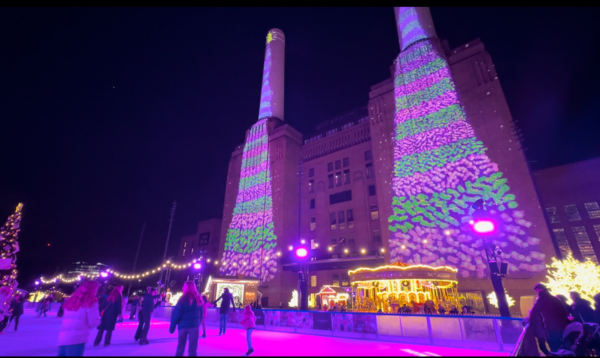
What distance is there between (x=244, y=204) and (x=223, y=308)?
35.7 metres

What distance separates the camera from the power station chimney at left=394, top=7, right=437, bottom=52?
40.3m

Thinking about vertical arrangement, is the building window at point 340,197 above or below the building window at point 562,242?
above

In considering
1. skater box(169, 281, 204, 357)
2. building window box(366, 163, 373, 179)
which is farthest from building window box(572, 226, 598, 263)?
skater box(169, 281, 204, 357)

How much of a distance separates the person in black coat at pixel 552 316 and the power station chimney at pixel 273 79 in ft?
186

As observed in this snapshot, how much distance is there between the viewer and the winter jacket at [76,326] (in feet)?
14.8

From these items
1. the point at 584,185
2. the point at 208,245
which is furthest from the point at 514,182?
the point at 208,245

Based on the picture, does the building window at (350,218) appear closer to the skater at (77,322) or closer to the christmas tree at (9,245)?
the skater at (77,322)

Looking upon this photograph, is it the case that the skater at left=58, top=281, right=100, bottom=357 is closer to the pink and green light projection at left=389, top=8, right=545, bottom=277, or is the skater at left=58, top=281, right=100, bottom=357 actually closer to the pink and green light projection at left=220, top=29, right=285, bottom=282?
the pink and green light projection at left=389, top=8, right=545, bottom=277

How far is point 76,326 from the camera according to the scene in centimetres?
463

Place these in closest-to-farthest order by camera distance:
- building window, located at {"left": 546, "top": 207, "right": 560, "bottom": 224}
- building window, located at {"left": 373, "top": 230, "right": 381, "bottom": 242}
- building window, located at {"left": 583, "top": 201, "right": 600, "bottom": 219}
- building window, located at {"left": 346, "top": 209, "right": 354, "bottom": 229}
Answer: building window, located at {"left": 583, "top": 201, "right": 600, "bottom": 219} < building window, located at {"left": 546, "top": 207, "right": 560, "bottom": 224} < building window, located at {"left": 373, "top": 230, "right": 381, "bottom": 242} < building window, located at {"left": 346, "top": 209, "right": 354, "bottom": 229}

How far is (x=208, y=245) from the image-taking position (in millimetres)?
58625

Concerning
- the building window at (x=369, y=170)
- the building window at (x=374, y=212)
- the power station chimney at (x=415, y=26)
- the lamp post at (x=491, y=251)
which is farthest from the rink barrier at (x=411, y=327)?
the power station chimney at (x=415, y=26)

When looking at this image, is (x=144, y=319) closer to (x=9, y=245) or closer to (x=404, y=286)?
(x=404, y=286)

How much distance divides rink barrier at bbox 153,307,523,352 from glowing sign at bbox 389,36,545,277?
1851 cm
